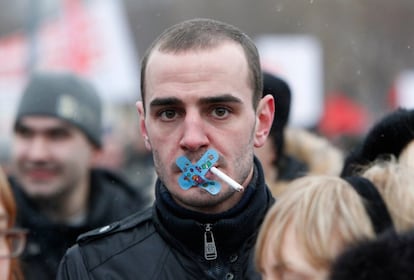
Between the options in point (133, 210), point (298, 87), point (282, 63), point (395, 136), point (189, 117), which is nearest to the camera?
point (189, 117)

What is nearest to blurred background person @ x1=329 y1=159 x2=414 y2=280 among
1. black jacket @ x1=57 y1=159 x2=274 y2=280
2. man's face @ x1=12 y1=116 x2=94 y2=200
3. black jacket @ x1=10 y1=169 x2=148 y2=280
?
black jacket @ x1=57 y1=159 x2=274 y2=280

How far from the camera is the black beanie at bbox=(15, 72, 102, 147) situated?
6961mm

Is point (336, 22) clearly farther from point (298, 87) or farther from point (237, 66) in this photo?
point (237, 66)

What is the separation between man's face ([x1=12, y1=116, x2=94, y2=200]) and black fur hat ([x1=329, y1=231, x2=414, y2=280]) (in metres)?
3.97

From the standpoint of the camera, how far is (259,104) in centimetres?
402

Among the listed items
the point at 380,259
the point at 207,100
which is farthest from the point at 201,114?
the point at 380,259

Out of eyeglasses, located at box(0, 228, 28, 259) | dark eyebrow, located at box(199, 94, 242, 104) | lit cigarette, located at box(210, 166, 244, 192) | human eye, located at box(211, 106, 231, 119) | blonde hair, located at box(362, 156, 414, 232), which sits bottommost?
eyeglasses, located at box(0, 228, 28, 259)

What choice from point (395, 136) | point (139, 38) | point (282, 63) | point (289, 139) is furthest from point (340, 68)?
point (395, 136)

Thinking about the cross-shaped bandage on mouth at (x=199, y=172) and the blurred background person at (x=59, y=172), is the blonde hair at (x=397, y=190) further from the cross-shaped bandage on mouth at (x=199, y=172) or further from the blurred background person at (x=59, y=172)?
the blurred background person at (x=59, y=172)

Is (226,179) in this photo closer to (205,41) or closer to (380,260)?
(205,41)

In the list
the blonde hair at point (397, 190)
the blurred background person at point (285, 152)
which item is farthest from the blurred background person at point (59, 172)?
the blonde hair at point (397, 190)

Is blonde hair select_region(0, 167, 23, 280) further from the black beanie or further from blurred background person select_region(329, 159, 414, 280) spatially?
blurred background person select_region(329, 159, 414, 280)

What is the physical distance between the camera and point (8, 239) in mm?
5012

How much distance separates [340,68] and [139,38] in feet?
17.2
